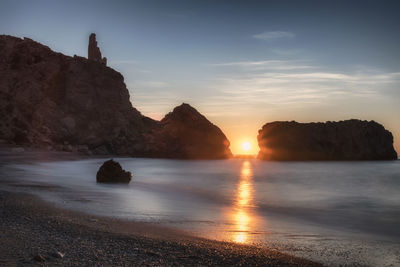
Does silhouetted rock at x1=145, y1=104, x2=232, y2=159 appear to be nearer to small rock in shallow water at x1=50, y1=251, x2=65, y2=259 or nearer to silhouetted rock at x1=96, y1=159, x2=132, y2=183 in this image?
silhouetted rock at x1=96, y1=159, x2=132, y2=183

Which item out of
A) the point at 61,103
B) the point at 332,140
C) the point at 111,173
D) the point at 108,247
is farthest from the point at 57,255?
the point at 332,140

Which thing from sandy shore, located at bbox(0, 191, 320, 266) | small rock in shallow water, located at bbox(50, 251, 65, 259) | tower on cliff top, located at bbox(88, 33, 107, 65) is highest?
tower on cliff top, located at bbox(88, 33, 107, 65)

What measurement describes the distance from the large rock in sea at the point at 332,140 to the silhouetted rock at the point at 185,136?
19.0 metres

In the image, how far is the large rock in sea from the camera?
118250 millimetres

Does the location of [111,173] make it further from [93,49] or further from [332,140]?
[93,49]

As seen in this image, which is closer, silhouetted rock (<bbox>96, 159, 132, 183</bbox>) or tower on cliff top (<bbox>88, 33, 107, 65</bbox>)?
silhouetted rock (<bbox>96, 159, 132, 183</bbox>)

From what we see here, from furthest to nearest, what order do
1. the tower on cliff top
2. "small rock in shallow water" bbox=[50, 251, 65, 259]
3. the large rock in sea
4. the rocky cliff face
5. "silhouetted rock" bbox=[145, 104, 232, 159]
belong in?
the tower on cliff top, the large rock in sea, "silhouetted rock" bbox=[145, 104, 232, 159], the rocky cliff face, "small rock in shallow water" bbox=[50, 251, 65, 259]

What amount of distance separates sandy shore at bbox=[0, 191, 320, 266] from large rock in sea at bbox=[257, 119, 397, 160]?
377ft

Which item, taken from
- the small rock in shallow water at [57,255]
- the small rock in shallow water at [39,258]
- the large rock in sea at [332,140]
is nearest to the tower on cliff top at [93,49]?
the large rock in sea at [332,140]

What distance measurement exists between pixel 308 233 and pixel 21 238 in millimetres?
8494

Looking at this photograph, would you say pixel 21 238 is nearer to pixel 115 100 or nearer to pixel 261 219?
pixel 261 219

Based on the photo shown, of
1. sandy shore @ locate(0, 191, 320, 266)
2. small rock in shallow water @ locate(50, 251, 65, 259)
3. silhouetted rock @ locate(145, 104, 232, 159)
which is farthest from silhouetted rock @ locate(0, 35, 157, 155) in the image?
small rock in shallow water @ locate(50, 251, 65, 259)

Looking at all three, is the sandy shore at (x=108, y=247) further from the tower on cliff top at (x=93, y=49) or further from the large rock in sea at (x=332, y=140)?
the tower on cliff top at (x=93, y=49)

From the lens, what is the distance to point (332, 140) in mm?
120062
